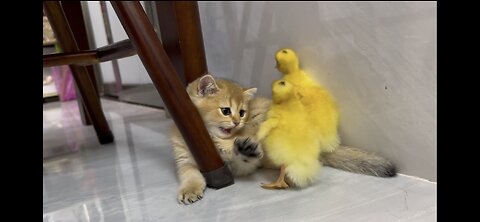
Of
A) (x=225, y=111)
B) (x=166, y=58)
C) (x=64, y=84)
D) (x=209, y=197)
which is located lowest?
(x=64, y=84)

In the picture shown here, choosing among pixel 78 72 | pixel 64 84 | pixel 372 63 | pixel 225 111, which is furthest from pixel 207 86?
pixel 64 84

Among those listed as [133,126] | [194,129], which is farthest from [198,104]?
[133,126]

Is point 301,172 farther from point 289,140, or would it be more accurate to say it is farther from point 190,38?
point 190,38

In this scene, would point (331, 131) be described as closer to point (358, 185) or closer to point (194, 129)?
point (358, 185)

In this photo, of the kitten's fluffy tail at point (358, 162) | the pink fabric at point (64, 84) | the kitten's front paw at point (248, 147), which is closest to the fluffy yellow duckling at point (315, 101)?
the kitten's fluffy tail at point (358, 162)

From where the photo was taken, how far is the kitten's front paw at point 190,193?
0.65 meters

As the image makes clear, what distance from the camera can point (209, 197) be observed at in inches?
26.4

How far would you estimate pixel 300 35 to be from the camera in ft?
2.92

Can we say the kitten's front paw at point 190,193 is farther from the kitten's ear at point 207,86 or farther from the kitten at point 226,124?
the kitten's ear at point 207,86

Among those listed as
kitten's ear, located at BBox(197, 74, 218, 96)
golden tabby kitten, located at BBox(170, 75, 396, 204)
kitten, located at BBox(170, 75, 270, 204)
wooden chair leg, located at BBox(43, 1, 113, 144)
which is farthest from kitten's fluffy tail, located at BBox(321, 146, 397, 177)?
wooden chair leg, located at BBox(43, 1, 113, 144)

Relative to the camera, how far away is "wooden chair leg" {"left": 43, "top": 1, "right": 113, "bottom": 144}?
3.65ft

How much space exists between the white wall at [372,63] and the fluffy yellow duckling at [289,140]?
0.39 feet

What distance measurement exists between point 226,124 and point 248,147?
9 cm
